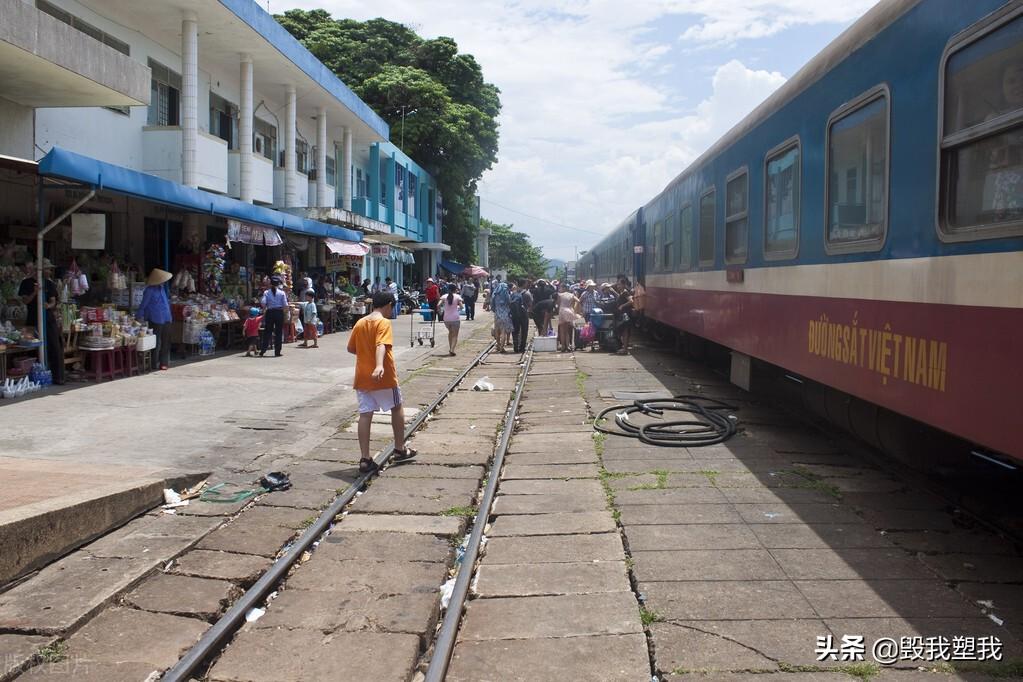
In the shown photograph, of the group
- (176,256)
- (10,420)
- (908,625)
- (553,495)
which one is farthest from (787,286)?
(176,256)

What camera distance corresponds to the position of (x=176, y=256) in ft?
53.5

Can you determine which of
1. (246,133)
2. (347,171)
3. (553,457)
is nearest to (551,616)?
(553,457)

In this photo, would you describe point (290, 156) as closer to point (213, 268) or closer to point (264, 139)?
point (264, 139)

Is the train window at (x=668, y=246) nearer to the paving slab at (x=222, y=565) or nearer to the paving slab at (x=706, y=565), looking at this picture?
the paving slab at (x=706, y=565)

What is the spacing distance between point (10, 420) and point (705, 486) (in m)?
6.77

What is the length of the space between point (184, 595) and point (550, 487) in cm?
305

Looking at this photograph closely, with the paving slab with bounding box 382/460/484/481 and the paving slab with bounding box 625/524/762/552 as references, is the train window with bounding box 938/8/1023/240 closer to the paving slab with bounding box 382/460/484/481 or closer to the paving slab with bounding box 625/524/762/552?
the paving slab with bounding box 625/524/762/552

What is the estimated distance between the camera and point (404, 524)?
6090 millimetres

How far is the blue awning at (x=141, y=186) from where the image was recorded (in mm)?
9703

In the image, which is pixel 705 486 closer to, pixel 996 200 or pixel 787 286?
pixel 787 286

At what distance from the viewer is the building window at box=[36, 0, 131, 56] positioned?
1320 centimetres

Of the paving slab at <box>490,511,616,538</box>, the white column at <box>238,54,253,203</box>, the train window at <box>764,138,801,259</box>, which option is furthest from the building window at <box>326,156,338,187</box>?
the paving slab at <box>490,511,616,538</box>

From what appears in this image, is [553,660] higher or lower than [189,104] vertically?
lower

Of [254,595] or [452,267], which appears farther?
[452,267]
